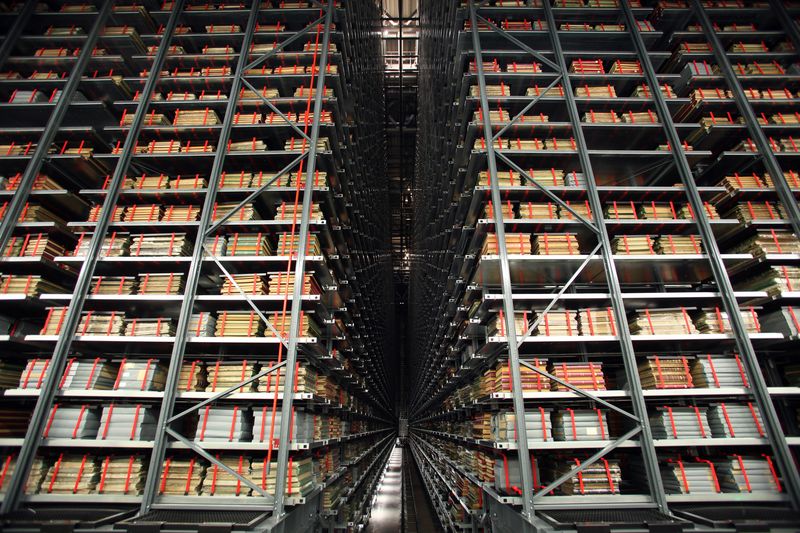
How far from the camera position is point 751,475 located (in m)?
3.79

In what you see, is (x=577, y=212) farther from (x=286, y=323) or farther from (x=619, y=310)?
(x=286, y=323)

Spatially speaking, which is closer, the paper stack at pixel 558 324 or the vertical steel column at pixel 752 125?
the paper stack at pixel 558 324

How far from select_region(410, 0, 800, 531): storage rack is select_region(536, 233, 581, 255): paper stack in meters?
0.02

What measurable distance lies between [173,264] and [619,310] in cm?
598

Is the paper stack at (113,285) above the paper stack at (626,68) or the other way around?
the other way around

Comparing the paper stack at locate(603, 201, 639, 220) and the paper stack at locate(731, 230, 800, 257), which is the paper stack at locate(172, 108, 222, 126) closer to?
the paper stack at locate(603, 201, 639, 220)

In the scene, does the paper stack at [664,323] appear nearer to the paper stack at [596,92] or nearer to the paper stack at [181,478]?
the paper stack at [596,92]

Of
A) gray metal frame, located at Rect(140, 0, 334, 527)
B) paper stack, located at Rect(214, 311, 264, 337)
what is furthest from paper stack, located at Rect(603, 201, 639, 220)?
paper stack, located at Rect(214, 311, 264, 337)

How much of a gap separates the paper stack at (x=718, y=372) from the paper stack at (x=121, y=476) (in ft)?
22.1

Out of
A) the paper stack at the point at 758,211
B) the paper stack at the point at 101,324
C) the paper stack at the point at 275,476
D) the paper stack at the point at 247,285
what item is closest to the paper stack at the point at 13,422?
the paper stack at the point at 101,324

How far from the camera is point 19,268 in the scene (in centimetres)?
513

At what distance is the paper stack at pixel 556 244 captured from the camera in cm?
462

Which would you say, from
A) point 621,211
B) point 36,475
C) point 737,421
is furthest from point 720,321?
point 36,475

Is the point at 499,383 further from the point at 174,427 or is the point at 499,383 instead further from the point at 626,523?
the point at 174,427
